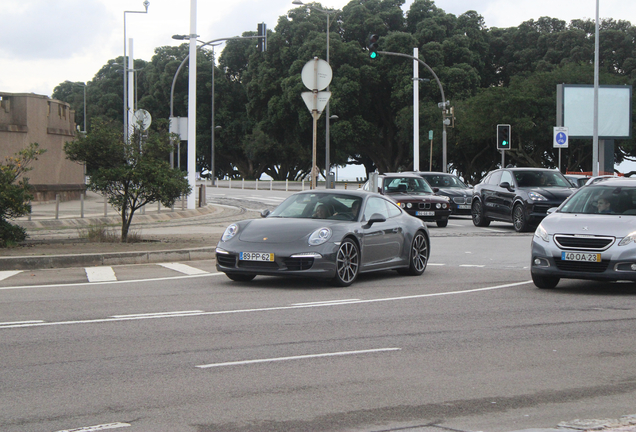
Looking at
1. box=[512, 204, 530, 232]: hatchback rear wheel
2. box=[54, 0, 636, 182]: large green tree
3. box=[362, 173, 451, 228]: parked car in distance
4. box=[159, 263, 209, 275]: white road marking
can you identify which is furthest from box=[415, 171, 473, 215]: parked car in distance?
box=[54, 0, 636, 182]: large green tree

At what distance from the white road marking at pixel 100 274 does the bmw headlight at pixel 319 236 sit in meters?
3.27

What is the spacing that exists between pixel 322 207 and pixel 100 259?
447cm

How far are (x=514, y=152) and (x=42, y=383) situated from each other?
193ft

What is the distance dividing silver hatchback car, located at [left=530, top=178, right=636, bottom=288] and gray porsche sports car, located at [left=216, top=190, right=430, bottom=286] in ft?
7.69

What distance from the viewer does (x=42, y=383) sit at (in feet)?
20.1

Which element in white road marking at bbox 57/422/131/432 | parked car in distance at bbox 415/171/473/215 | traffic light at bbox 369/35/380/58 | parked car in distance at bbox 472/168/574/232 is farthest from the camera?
traffic light at bbox 369/35/380/58

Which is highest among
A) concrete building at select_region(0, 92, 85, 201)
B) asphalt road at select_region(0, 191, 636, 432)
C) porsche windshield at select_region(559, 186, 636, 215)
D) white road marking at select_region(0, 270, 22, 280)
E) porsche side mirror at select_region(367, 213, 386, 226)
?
concrete building at select_region(0, 92, 85, 201)

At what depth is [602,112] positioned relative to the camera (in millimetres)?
43375

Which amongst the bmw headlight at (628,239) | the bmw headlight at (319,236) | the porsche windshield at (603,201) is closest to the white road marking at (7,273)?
the bmw headlight at (319,236)

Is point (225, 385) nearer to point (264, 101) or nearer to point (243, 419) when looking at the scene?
point (243, 419)

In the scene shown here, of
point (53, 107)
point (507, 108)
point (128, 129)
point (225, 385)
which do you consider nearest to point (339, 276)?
point (225, 385)

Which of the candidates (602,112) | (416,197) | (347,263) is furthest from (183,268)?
(602,112)

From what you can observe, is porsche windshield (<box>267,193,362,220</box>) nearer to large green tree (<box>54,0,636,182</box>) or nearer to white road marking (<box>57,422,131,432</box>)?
white road marking (<box>57,422,131,432</box>)

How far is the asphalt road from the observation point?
17.6 ft
